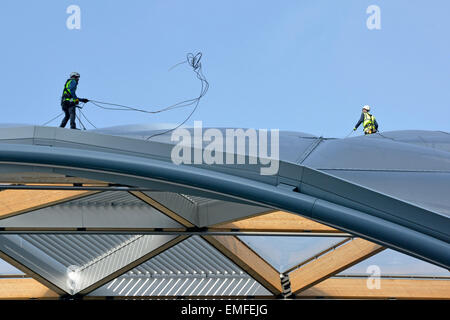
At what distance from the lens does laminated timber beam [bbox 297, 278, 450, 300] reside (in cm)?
2286

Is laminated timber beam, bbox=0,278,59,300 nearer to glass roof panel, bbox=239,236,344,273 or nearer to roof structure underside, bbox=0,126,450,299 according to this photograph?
roof structure underside, bbox=0,126,450,299

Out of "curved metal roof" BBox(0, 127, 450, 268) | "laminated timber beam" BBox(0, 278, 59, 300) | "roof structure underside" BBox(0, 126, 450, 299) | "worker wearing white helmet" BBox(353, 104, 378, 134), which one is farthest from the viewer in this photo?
"laminated timber beam" BBox(0, 278, 59, 300)

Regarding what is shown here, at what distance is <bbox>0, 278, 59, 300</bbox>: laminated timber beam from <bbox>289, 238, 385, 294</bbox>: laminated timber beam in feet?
26.7

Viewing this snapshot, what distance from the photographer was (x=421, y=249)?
9.20 metres

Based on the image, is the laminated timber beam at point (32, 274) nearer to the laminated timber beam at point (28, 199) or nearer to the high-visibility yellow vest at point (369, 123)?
the laminated timber beam at point (28, 199)

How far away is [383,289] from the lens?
23.3m

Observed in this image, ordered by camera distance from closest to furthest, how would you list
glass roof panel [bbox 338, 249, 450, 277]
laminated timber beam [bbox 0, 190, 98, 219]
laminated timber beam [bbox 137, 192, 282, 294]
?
laminated timber beam [bbox 0, 190, 98, 219], laminated timber beam [bbox 137, 192, 282, 294], glass roof panel [bbox 338, 249, 450, 277]

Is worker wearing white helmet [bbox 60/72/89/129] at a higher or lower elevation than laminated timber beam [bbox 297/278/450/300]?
higher

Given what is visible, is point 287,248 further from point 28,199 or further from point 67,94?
point 28,199

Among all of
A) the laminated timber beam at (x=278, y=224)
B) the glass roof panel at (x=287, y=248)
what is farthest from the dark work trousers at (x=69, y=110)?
the glass roof panel at (x=287, y=248)

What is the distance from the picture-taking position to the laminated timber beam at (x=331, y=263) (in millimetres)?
19484

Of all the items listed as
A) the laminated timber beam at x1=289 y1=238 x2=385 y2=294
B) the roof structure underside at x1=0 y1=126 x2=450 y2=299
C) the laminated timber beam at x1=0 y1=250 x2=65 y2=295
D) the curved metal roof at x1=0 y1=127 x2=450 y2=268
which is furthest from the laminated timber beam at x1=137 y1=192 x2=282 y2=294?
the curved metal roof at x1=0 y1=127 x2=450 y2=268

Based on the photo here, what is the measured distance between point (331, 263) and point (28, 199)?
10.2 meters

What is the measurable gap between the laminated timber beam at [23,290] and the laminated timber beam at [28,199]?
8.25 metres
